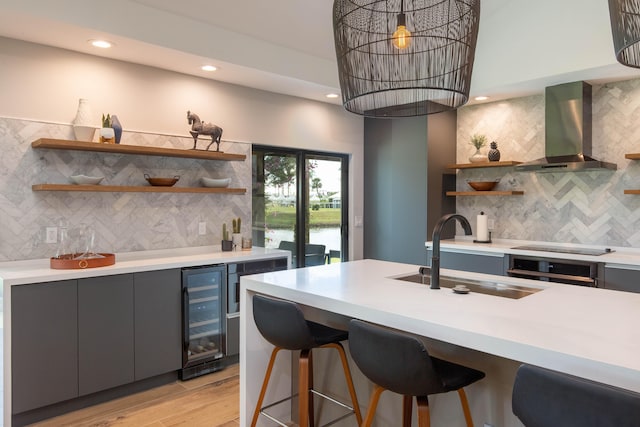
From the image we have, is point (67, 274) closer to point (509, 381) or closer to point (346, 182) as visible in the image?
point (509, 381)

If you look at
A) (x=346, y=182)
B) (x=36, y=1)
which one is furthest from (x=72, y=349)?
(x=346, y=182)

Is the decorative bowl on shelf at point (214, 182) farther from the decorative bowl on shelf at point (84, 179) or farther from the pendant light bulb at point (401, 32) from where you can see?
the pendant light bulb at point (401, 32)

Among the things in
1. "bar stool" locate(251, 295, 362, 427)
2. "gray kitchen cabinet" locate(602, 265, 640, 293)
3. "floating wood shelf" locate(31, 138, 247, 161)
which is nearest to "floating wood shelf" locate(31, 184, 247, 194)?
"floating wood shelf" locate(31, 138, 247, 161)

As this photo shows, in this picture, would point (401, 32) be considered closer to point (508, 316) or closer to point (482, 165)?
point (508, 316)

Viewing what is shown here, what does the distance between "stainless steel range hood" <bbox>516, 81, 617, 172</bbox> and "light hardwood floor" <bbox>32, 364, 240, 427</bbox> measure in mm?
3365

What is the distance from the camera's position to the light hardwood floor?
283 cm

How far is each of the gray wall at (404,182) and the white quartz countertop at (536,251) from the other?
1.19ft

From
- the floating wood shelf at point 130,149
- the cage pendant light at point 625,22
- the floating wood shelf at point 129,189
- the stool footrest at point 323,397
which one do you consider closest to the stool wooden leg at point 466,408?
the stool footrest at point 323,397

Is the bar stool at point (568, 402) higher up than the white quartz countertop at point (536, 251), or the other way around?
the white quartz countertop at point (536, 251)

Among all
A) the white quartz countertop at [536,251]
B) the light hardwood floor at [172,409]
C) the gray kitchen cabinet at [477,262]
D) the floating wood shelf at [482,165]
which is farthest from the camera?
the floating wood shelf at [482,165]

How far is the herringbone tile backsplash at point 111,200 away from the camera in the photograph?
318 cm

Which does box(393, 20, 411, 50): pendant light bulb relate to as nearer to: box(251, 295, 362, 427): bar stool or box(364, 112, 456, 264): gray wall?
box(251, 295, 362, 427): bar stool

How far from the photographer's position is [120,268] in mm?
3107

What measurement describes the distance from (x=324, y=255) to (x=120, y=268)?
2635mm
